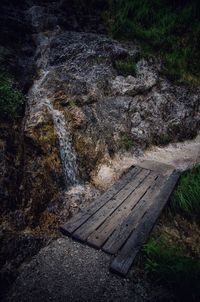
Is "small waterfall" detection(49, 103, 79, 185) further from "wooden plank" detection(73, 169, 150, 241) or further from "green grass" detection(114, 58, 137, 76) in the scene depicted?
"green grass" detection(114, 58, 137, 76)

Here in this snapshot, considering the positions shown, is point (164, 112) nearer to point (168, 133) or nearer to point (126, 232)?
point (168, 133)

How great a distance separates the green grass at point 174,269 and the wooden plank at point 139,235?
7.0 inches

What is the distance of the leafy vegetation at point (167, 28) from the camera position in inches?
291

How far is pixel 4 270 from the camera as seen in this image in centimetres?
302

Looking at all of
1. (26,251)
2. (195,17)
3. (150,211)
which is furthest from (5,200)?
(195,17)

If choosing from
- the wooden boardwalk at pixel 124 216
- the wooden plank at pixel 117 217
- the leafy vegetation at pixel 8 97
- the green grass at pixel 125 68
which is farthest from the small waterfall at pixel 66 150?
the green grass at pixel 125 68

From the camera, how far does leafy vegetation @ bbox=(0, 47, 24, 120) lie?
4.45 metres

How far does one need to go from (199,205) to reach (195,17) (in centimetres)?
654

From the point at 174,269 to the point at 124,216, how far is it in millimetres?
1231

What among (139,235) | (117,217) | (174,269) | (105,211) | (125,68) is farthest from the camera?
(125,68)

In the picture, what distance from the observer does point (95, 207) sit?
4.02 m

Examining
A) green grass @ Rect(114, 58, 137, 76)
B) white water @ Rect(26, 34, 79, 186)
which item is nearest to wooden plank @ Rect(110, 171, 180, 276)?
white water @ Rect(26, 34, 79, 186)

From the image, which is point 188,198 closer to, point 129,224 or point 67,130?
point 129,224

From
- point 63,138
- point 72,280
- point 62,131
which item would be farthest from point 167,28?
point 72,280
